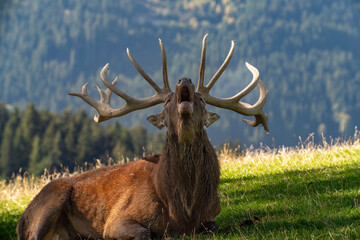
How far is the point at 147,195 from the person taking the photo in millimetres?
6352

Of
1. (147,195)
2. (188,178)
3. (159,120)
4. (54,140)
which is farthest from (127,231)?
(54,140)

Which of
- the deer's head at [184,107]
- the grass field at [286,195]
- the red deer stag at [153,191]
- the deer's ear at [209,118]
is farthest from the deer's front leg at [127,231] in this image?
the deer's ear at [209,118]

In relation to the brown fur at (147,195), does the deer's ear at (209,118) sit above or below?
above

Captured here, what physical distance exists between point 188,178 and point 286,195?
2741 mm

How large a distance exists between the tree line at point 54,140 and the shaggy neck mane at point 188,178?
73715 millimetres

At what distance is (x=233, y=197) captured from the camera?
891 centimetres

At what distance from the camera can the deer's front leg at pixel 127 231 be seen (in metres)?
5.97

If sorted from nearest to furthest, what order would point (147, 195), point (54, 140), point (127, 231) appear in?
point (127, 231) → point (147, 195) → point (54, 140)

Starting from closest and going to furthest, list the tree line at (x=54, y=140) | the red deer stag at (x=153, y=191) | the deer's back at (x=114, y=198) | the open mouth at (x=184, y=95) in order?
the open mouth at (x=184, y=95) → the red deer stag at (x=153, y=191) → the deer's back at (x=114, y=198) → the tree line at (x=54, y=140)

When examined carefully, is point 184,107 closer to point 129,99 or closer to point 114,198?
point 129,99

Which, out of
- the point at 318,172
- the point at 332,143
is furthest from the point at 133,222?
the point at 332,143

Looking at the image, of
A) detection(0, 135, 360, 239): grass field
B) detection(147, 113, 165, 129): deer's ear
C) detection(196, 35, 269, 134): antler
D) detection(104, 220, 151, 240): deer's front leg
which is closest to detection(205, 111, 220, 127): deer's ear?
detection(196, 35, 269, 134): antler

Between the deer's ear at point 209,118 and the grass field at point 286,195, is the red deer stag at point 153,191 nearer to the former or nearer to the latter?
the deer's ear at point 209,118

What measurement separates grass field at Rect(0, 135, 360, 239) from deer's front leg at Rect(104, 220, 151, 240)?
57 cm
